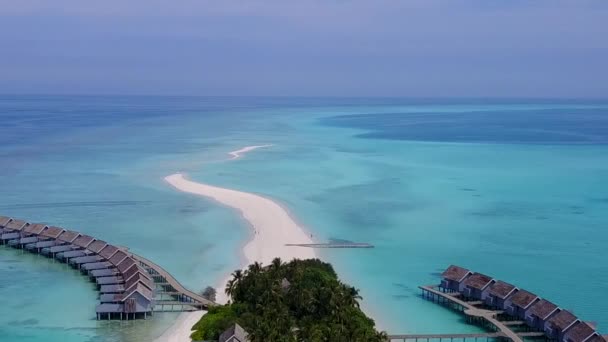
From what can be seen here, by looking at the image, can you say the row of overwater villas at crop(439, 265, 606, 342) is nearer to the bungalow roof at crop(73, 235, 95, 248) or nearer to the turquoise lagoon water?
the turquoise lagoon water

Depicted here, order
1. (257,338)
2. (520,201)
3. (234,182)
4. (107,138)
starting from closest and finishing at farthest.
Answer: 1. (257,338)
2. (520,201)
3. (234,182)
4. (107,138)

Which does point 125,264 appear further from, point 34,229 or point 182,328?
point 34,229

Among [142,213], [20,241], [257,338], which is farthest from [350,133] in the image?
[257,338]

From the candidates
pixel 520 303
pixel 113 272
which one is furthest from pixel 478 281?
pixel 113 272

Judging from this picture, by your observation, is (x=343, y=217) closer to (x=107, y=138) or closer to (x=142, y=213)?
(x=142, y=213)

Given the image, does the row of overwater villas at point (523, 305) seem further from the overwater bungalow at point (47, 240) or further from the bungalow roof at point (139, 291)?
the overwater bungalow at point (47, 240)

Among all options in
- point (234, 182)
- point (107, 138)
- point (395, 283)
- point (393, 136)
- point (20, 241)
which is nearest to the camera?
A: point (395, 283)

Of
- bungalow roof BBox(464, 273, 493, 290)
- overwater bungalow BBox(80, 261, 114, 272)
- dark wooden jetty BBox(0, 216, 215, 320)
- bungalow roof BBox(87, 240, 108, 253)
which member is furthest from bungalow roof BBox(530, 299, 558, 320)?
bungalow roof BBox(87, 240, 108, 253)
